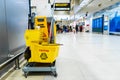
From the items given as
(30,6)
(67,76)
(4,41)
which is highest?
(30,6)

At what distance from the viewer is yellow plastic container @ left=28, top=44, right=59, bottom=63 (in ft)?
10.8

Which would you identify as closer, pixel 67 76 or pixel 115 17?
pixel 67 76

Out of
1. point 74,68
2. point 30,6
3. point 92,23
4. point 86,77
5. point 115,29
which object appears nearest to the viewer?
point 86,77

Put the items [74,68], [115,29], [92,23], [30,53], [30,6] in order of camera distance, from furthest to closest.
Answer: [92,23] < [115,29] < [30,6] < [74,68] < [30,53]

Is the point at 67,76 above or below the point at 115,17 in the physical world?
below

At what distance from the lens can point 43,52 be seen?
3.29m

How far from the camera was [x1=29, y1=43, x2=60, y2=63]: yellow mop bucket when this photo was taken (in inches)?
129

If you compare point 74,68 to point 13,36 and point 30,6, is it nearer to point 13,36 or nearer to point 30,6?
point 13,36

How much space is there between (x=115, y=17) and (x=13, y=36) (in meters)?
17.1

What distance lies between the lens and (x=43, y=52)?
329 centimetres

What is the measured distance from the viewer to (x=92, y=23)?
30.5 meters

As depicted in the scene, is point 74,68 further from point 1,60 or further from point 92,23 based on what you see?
point 92,23

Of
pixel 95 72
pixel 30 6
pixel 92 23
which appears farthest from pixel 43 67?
pixel 92 23

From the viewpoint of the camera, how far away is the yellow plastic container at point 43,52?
129 inches
